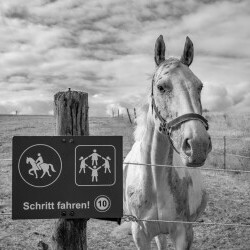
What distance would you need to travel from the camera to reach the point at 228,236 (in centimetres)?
572

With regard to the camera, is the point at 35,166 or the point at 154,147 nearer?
the point at 35,166

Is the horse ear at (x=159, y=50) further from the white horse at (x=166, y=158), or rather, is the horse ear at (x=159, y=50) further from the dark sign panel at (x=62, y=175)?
the dark sign panel at (x=62, y=175)

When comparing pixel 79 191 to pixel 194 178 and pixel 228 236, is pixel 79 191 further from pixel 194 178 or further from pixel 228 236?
pixel 228 236

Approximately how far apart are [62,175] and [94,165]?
9.6 inches

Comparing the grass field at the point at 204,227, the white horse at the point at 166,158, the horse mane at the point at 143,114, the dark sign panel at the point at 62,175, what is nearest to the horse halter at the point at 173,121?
the white horse at the point at 166,158

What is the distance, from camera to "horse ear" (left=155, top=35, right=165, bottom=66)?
3326 millimetres

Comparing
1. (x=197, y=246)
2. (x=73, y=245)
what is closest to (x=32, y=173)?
(x=73, y=245)

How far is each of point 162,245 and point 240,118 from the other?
76.5 feet

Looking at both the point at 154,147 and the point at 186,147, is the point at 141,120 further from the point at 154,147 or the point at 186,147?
the point at 186,147

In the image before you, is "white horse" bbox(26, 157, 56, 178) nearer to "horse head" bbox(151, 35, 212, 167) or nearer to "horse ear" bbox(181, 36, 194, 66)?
"horse head" bbox(151, 35, 212, 167)

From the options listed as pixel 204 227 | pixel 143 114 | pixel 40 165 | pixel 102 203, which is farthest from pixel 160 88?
pixel 204 227

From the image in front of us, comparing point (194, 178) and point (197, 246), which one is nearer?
point (194, 178)

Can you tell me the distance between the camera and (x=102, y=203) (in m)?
2.54

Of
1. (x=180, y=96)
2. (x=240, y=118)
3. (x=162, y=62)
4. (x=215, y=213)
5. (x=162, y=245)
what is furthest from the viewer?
(x=240, y=118)
